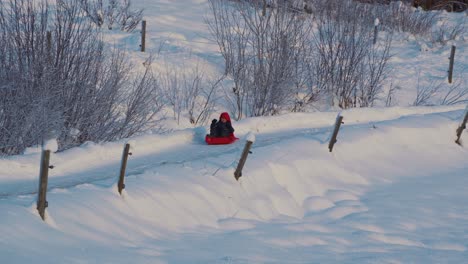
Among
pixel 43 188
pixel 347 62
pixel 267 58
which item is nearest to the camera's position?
pixel 43 188

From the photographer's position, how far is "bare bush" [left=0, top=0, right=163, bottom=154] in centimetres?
1258

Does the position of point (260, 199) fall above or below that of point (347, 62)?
below

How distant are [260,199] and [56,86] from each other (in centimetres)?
528

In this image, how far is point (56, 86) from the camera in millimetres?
13672

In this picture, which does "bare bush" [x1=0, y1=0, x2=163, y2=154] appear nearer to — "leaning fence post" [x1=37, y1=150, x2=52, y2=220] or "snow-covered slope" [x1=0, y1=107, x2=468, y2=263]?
"snow-covered slope" [x1=0, y1=107, x2=468, y2=263]

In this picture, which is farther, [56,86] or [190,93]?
[190,93]

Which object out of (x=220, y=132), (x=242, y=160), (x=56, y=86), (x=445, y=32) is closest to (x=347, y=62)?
(x=220, y=132)

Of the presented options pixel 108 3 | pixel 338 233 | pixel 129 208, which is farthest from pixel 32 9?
pixel 108 3

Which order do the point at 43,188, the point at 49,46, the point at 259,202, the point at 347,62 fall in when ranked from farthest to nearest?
1. the point at 347,62
2. the point at 49,46
3. the point at 259,202
4. the point at 43,188

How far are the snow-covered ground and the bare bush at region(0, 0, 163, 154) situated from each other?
152 centimetres

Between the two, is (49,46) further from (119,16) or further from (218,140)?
(119,16)

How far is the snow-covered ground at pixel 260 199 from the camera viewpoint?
770cm

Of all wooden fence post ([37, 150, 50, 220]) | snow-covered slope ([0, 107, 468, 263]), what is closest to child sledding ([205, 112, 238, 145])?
snow-covered slope ([0, 107, 468, 263])

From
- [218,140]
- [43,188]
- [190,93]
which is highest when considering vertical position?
[43,188]
